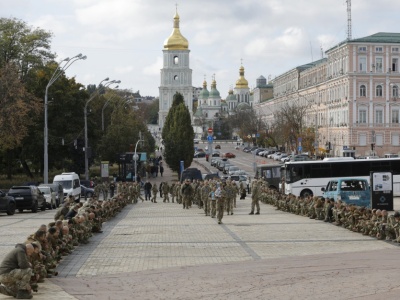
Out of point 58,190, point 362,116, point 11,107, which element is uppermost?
point 362,116

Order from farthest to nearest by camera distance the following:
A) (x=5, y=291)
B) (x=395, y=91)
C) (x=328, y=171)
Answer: (x=395, y=91)
(x=328, y=171)
(x=5, y=291)

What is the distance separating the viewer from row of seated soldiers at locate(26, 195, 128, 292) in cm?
1733

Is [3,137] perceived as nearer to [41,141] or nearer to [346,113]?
[41,141]

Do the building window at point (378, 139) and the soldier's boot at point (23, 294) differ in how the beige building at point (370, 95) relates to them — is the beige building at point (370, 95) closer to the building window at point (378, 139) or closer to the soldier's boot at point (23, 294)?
the building window at point (378, 139)

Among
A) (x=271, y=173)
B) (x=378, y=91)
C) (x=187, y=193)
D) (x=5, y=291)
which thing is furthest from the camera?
(x=378, y=91)

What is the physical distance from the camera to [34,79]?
252ft

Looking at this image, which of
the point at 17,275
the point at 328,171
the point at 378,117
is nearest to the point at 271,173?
the point at 328,171

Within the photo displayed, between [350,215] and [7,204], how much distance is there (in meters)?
18.1

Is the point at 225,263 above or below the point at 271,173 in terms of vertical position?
below

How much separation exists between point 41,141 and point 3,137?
919 cm

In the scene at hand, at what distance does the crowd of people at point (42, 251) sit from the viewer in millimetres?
15375

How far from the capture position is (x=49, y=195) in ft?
157

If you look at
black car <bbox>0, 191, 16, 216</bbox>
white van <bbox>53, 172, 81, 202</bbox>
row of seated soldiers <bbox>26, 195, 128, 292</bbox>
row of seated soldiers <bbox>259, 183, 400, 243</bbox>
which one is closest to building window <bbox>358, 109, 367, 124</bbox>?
white van <bbox>53, 172, 81, 202</bbox>

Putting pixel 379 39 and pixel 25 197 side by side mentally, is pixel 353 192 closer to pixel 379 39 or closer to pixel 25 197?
pixel 25 197
